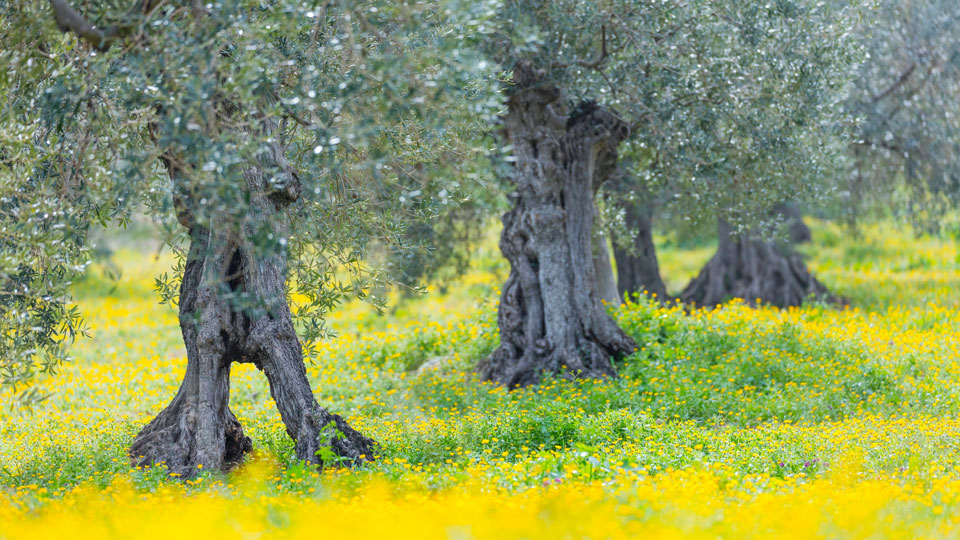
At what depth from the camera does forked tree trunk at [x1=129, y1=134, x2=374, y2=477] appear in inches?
356

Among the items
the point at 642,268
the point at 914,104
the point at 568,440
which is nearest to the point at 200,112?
the point at 568,440

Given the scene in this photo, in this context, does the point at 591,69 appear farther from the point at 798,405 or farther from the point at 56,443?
the point at 56,443

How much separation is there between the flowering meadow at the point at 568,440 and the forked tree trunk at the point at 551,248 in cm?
59

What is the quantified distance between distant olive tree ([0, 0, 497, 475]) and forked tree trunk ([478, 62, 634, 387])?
4100mm

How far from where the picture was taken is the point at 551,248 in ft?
45.3

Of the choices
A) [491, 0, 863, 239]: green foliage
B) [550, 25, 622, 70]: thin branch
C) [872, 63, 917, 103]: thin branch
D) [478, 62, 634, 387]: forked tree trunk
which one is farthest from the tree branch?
[872, 63, 917, 103]: thin branch

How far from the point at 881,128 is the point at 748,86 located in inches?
382

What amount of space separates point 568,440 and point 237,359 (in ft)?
11.8

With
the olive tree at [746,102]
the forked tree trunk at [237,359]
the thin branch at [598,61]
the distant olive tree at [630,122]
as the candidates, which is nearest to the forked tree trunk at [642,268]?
the distant olive tree at [630,122]

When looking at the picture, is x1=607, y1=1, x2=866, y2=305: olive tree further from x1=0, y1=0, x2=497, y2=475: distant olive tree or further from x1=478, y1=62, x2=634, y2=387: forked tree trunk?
x1=0, y1=0, x2=497, y2=475: distant olive tree

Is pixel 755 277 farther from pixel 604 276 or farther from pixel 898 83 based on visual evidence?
pixel 604 276

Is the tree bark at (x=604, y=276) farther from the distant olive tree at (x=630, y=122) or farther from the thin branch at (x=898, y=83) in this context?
the thin branch at (x=898, y=83)

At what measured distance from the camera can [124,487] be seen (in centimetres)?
805

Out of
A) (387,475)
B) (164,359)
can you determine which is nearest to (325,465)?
(387,475)
